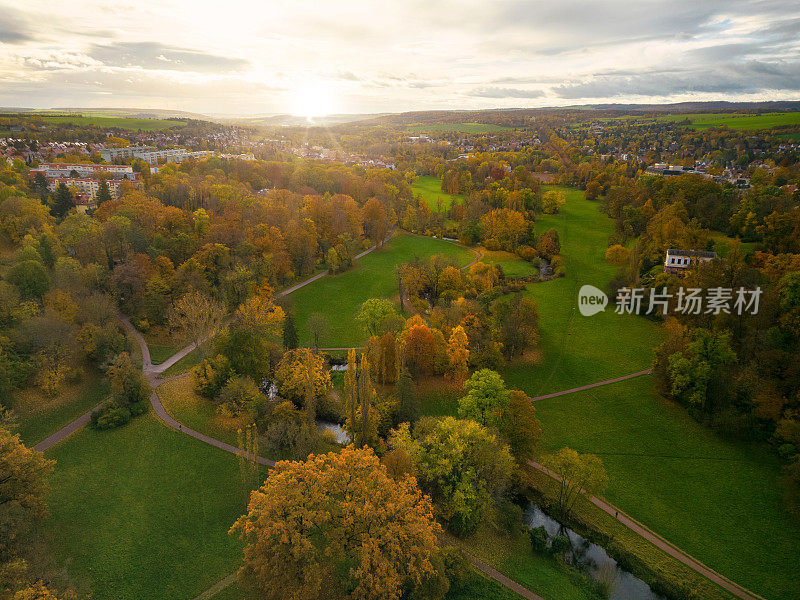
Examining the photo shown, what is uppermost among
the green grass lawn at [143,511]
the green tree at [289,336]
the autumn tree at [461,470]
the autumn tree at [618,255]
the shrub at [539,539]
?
the autumn tree at [618,255]

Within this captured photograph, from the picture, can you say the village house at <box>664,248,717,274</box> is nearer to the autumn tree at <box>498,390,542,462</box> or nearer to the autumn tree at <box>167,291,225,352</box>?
the autumn tree at <box>498,390,542,462</box>

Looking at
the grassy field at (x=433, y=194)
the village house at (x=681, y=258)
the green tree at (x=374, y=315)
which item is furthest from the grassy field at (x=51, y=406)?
the grassy field at (x=433, y=194)

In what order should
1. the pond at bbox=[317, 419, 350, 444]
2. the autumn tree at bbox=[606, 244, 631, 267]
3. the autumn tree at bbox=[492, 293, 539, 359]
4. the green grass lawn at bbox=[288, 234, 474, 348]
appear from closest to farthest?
the pond at bbox=[317, 419, 350, 444] < the autumn tree at bbox=[492, 293, 539, 359] < the green grass lawn at bbox=[288, 234, 474, 348] < the autumn tree at bbox=[606, 244, 631, 267]

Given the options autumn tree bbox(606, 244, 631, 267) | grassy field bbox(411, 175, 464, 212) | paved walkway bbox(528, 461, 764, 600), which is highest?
grassy field bbox(411, 175, 464, 212)

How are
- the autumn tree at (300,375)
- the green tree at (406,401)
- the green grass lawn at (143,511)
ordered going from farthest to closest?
the autumn tree at (300,375) < the green tree at (406,401) < the green grass lawn at (143,511)

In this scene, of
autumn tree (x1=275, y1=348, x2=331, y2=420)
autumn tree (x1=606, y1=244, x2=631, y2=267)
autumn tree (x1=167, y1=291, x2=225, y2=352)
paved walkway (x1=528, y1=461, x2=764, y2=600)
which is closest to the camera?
paved walkway (x1=528, y1=461, x2=764, y2=600)

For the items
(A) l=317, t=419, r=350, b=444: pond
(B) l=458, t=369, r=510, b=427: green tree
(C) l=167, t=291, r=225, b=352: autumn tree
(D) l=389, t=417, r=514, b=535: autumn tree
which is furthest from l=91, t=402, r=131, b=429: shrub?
(B) l=458, t=369, r=510, b=427: green tree

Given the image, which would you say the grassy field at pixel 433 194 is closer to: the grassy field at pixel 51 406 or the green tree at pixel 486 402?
the green tree at pixel 486 402

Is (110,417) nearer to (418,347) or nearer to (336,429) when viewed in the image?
(336,429)
